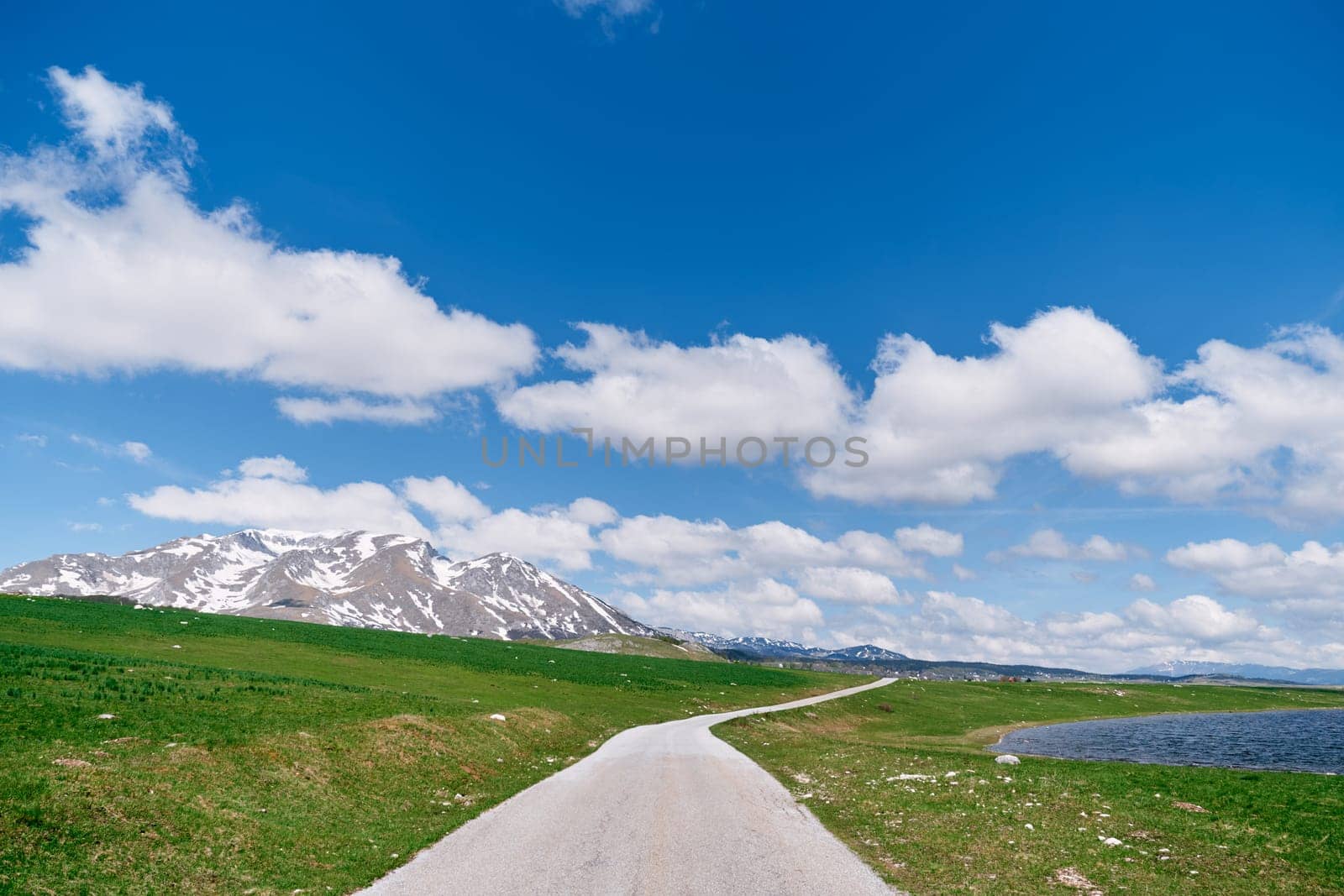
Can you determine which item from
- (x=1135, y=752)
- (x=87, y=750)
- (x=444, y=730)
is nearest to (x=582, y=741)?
(x=444, y=730)

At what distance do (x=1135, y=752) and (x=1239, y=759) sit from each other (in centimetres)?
781

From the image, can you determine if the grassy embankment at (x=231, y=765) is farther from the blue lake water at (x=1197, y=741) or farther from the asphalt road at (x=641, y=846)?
the blue lake water at (x=1197, y=741)

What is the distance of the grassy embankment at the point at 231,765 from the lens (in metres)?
16.0

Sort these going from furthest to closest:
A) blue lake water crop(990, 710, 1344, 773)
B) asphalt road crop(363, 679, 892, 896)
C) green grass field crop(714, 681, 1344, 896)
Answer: blue lake water crop(990, 710, 1344, 773), green grass field crop(714, 681, 1344, 896), asphalt road crop(363, 679, 892, 896)

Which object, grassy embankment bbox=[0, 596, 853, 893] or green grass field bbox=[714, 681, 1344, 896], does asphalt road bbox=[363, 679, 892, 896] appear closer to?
grassy embankment bbox=[0, 596, 853, 893]

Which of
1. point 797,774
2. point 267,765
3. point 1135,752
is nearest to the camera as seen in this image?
point 267,765

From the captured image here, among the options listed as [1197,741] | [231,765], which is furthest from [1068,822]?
[1197,741]

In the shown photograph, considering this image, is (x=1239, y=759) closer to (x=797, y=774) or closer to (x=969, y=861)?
(x=797, y=774)

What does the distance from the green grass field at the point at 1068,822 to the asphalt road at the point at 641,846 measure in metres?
1.72

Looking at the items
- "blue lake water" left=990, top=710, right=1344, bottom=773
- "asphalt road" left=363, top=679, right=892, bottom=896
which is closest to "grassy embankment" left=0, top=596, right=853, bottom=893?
"asphalt road" left=363, top=679, right=892, bottom=896

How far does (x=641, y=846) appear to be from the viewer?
19297 mm

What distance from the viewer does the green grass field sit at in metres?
17.2

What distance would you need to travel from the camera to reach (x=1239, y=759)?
5731cm

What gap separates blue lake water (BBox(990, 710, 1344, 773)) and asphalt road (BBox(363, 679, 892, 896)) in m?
40.4
